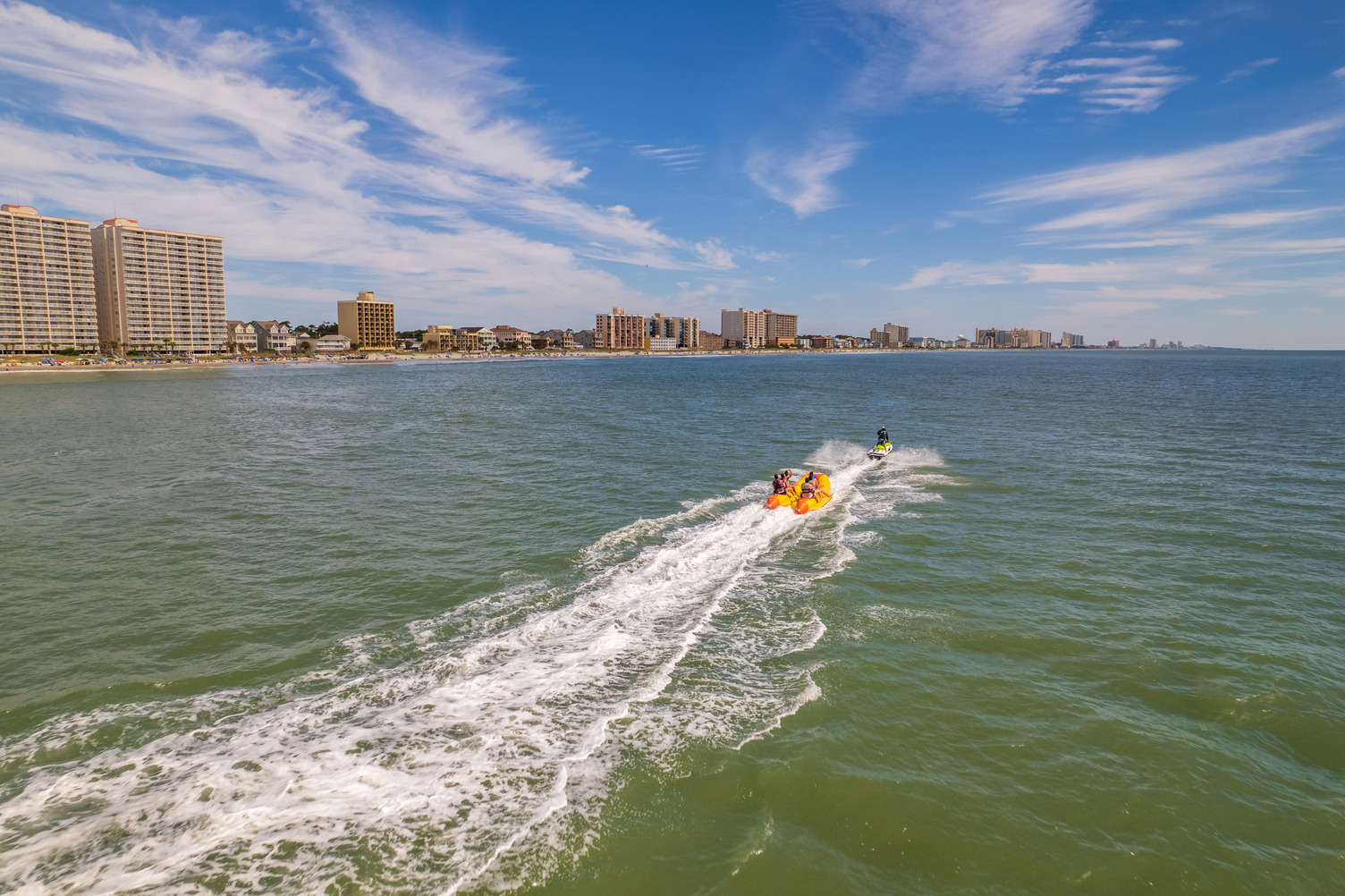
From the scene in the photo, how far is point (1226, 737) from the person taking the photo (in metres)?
10.2

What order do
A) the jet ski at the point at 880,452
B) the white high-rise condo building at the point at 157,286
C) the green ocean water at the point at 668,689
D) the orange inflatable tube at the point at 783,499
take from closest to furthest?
the green ocean water at the point at 668,689 < the orange inflatable tube at the point at 783,499 < the jet ski at the point at 880,452 < the white high-rise condo building at the point at 157,286

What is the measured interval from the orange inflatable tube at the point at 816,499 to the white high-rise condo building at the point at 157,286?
201 meters

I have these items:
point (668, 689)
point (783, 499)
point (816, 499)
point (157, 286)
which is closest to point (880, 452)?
point (816, 499)

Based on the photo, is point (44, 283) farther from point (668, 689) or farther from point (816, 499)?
point (668, 689)

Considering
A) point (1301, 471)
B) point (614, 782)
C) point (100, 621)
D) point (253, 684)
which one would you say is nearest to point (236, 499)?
point (100, 621)

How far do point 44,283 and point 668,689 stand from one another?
204252 mm

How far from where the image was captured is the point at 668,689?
11344mm

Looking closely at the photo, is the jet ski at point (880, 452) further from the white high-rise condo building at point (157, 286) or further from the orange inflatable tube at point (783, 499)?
the white high-rise condo building at point (157, 286)

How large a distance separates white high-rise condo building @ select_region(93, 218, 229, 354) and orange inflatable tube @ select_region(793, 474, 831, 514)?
201m

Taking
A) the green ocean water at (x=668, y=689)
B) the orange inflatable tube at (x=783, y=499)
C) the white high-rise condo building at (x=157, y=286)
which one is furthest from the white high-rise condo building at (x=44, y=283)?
the orange inflatable tube at (x=783, y=499)

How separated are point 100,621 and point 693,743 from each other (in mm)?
13329

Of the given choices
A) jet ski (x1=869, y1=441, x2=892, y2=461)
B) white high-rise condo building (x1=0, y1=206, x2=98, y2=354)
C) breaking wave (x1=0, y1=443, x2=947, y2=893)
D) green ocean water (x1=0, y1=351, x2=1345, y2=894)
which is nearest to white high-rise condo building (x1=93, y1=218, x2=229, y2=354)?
white high-rise condo building (x1=0, y1=206, x2=98, y2=354)

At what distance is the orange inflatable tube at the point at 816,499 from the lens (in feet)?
77.2

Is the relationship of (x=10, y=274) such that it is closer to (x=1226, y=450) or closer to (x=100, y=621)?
(x=100, y=621)
